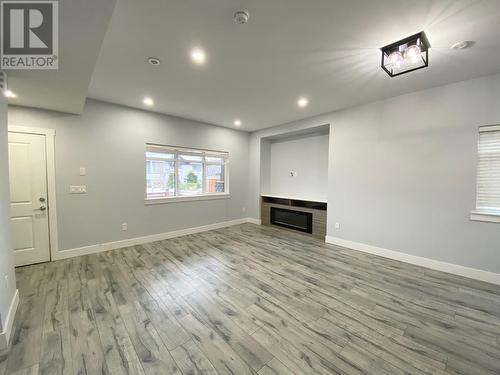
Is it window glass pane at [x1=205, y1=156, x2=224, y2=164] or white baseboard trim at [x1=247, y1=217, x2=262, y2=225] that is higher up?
window glass pane at [x1=205, y1=156, x2=224, y2=164]

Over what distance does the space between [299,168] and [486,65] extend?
346cm

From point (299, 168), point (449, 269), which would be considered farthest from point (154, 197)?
point (449, 269)

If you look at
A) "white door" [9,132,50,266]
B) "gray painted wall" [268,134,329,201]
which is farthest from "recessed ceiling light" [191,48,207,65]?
"gray painted wall" [268,134,329,201]

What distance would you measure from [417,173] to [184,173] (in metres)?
4.63

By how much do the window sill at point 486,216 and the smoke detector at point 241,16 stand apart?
3742 mm

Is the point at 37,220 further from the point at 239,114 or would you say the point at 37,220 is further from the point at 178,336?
the point at 239,114

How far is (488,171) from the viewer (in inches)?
107

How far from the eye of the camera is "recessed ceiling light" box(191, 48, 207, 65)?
214 centimetres

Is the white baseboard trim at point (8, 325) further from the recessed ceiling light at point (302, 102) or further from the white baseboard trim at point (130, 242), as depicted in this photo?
the recessed ceiling light at point (302, 102)

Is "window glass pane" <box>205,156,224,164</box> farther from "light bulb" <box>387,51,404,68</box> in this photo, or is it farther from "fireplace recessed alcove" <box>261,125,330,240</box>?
"light bulb" <box>387,51,404,68</box>

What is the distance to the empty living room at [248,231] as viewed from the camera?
158 centimetres

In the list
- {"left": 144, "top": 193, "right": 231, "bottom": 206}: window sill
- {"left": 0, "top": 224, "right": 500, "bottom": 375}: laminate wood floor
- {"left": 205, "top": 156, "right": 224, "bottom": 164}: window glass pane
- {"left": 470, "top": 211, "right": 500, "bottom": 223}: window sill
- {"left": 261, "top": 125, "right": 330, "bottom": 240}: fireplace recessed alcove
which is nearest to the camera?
{"left": 0, "top": 224, "right": 500, "bottom": 375}: laminate wood floor

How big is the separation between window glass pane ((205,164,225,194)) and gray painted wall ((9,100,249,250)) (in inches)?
28.3

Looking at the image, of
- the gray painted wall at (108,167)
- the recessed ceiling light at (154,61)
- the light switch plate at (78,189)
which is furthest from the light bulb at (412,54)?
the light switch plate at (78,189)
